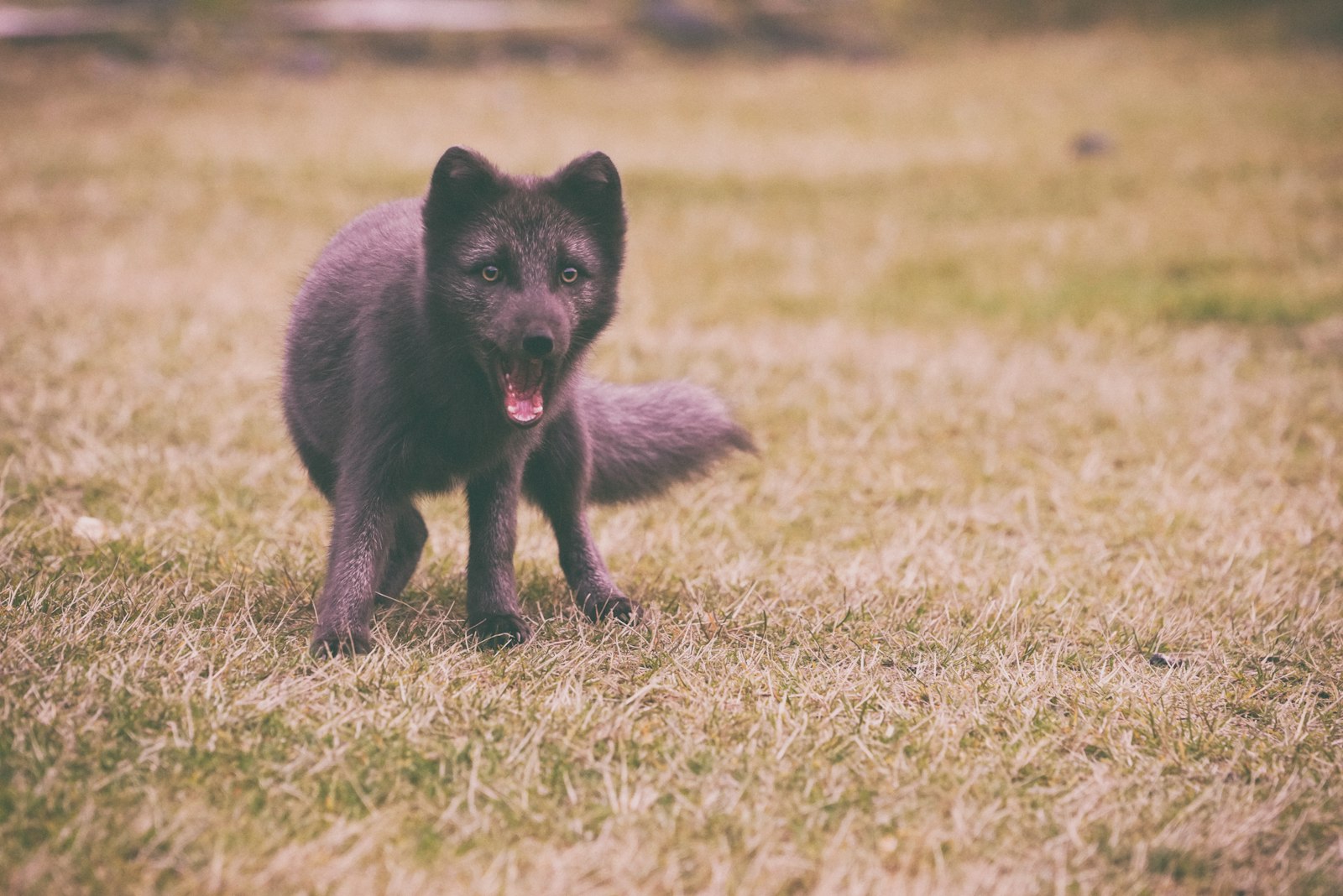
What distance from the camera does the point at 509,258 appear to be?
10.3 ft

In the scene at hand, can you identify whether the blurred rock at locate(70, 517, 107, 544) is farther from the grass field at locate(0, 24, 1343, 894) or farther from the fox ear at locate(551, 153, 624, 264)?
the fox ear at locate(551, 153, 624, 264)

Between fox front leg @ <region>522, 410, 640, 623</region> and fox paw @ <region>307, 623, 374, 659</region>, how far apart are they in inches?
28.1

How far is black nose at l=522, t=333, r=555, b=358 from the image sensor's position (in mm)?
2932

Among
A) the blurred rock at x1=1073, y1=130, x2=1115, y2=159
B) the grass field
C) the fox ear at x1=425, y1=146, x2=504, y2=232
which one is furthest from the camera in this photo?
the blurred rock at x1=1073, y1=130, x2=1115, y2=159

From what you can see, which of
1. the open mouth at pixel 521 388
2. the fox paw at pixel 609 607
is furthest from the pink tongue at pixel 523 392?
the fox paw at pixel 609 607

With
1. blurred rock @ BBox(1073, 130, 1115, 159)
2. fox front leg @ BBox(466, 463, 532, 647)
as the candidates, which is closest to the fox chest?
fox front leg @ BBox(466, 463, 532, 647)

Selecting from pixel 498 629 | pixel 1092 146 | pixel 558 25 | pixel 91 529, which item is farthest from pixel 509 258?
pixel 558 25

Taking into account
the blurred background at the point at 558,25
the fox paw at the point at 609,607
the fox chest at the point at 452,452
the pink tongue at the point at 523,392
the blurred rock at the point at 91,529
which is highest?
the blurred background at the point at 558,25

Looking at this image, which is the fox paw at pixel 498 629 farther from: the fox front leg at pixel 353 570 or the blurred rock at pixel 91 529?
the blurred rock at pixel 91 529

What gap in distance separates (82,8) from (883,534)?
20931 millimetres

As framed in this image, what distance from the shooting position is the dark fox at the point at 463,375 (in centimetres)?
314

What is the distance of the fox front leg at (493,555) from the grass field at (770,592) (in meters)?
0.12

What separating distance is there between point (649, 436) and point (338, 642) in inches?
52.2

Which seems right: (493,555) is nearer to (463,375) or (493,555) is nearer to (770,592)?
(463,375)
